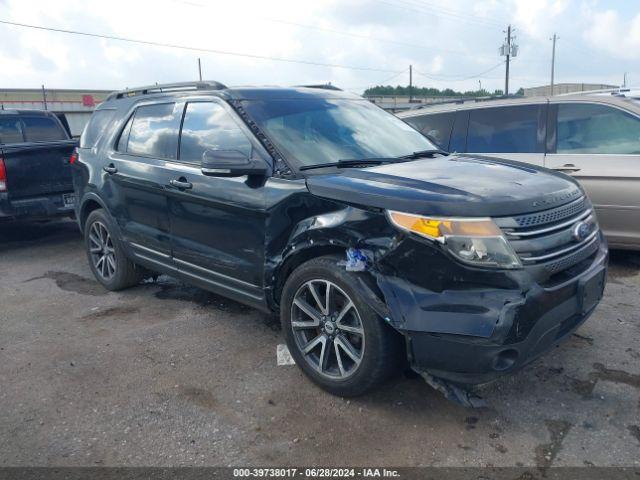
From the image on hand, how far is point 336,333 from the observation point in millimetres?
3324

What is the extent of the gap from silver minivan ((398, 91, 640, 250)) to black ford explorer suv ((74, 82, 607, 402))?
184 cm

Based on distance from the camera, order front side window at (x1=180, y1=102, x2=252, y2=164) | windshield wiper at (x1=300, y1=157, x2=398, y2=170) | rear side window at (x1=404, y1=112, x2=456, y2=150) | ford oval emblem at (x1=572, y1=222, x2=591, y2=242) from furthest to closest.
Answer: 1. rear side window at (x1=404, y1=112, x2=456, y2=150)
2. front side window at (x1=180, y1=102, x2=252, y2=164)
3. windshield wiper at (x1=300, y1=157, x2=398, y2=170)
4. ford oval emblem at (x1=572, y1=222, x2=591, y2=242)

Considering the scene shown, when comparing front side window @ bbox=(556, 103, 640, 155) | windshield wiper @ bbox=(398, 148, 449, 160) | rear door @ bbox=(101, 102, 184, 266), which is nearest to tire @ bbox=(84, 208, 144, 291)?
rear door @ bbox=(101, 102, 184, 266)

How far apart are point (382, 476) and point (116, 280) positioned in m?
3.61

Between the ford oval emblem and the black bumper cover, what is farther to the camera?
the black bumper cover

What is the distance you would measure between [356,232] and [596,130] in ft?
12.1

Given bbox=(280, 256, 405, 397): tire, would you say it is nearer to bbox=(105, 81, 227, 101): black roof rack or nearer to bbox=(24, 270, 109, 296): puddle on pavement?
bbox=(105, 81, 227, 101): black roof rack

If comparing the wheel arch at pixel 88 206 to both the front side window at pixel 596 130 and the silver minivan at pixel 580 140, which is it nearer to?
the silver minivan at pixel 580 140

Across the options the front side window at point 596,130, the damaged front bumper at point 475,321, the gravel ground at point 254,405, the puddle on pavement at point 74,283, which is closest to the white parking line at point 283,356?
the gravel ground at point 254,405

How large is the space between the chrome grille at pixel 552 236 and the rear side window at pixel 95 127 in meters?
4.09

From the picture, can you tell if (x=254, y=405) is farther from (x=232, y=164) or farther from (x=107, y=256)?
(x=107, y=256)

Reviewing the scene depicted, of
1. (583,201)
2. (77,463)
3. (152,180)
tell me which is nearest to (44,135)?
(152,180)

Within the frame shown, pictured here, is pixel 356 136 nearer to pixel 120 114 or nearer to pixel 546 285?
pixel 546 285

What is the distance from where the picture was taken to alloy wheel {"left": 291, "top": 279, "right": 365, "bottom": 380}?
10.6 ft
